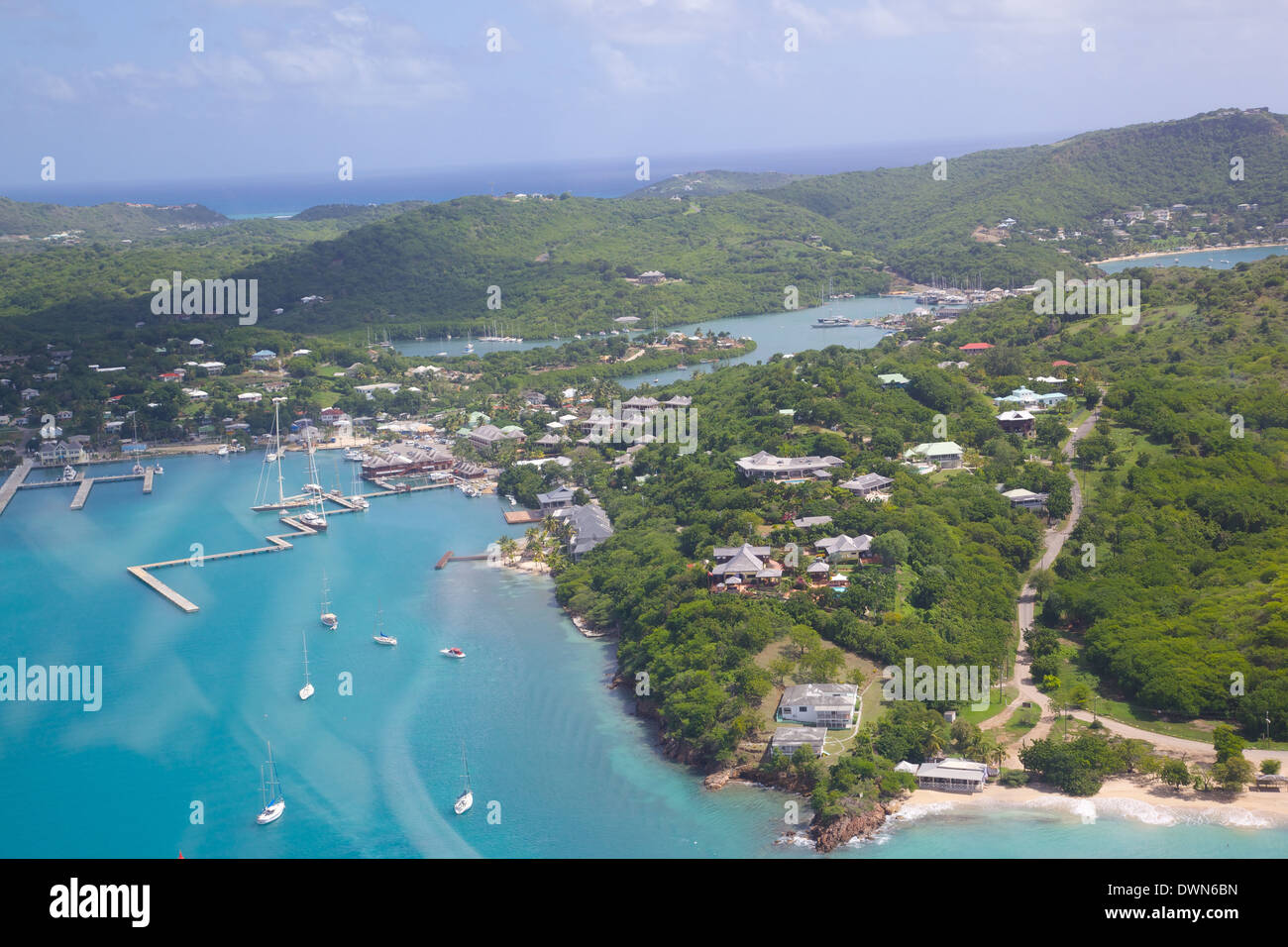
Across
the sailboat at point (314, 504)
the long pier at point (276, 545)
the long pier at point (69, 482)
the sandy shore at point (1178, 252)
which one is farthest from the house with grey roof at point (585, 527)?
the sandy shore at point (1178, 252)

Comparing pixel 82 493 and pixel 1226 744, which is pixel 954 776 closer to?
pixel 1226 744

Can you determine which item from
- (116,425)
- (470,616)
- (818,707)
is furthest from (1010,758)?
(116,425)

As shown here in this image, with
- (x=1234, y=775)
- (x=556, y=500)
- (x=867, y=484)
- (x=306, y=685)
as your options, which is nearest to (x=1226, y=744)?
(x=1234, y=775)

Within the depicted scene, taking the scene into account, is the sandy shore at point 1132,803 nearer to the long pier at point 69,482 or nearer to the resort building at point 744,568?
the resort building at point 744,568

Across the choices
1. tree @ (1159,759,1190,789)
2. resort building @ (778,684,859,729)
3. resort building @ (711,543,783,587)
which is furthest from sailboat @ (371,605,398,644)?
tree @ (1159,759,1190,789)

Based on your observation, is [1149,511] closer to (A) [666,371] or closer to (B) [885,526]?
(B) [885,526]

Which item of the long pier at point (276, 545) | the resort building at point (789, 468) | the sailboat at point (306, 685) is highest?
the resort building at point (789, 468)
